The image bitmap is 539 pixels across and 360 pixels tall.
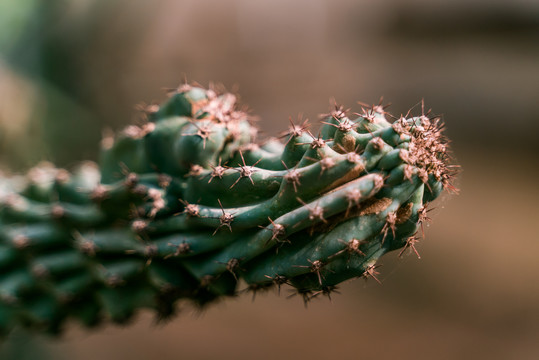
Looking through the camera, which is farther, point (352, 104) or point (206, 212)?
point (352, 104)

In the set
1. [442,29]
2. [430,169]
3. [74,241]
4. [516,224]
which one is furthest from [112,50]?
[516,224]

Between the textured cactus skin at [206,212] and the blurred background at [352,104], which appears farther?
the blurred background at [352,104]

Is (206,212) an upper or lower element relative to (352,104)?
lower

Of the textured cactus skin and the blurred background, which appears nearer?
the textured cactus skin

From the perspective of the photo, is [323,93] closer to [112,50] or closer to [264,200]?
[112,50]
